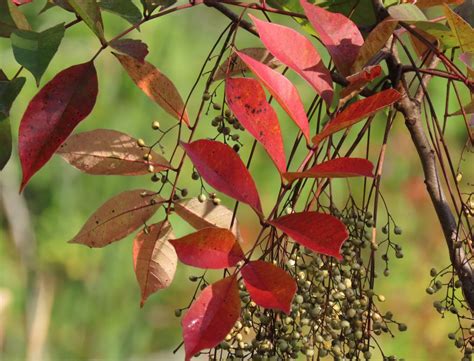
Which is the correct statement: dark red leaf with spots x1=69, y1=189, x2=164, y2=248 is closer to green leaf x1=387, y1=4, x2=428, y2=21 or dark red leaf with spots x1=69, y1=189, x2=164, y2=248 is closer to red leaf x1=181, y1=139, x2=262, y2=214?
red leaf x1=181, y1=139, x2=262, y2=214

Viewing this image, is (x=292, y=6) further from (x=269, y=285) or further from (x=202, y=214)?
(x=269, y=285)

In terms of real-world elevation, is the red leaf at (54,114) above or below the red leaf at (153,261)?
above

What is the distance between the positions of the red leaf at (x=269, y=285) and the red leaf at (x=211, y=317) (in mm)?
14

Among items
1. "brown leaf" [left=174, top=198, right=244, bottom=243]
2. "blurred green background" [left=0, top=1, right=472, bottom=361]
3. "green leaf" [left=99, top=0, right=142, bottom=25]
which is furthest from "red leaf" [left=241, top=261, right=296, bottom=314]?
"blurred green background" [left=0, top=1, right=472, bottom=361]

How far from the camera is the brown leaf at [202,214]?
745mm

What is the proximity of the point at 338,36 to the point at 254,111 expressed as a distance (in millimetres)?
112

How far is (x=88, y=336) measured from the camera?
2.59 metres

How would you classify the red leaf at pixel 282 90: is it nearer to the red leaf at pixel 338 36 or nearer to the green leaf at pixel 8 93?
the red leaf at pixel 338 36

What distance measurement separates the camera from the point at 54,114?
0.66 m

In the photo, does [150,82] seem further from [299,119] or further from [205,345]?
[205,345]

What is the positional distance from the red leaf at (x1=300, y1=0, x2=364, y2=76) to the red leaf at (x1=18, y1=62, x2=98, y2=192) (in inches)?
7.2

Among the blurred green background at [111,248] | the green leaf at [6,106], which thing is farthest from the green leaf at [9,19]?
the blurred green background at [111,248]

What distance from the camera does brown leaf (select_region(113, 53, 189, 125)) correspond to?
0.75 m

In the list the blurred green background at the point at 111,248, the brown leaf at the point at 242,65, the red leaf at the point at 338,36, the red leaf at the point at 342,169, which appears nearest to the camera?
the red leaf at the point at 342,169
